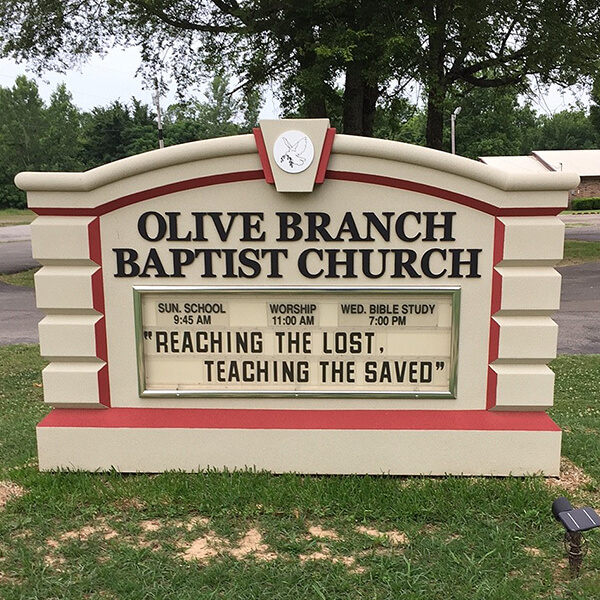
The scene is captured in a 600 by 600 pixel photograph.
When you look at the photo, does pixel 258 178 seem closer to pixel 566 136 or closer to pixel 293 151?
pixel 293 151

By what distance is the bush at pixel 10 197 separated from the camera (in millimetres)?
54562

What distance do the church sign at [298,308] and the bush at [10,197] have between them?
54936mm

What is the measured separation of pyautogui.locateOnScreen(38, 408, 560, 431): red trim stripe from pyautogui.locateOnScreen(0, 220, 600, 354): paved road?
544 centimetres

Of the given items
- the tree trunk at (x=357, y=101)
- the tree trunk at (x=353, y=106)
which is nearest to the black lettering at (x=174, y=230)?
the tree trunk at (x=357, y=101)

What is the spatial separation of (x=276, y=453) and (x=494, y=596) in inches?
68.3

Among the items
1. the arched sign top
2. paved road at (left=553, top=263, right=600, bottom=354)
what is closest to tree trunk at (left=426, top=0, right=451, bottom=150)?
paved road at (left=553, top=263, right=600, bottom=354)

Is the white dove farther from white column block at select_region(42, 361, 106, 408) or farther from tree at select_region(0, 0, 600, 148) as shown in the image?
tree at select_region(0, 0, 600, 148)

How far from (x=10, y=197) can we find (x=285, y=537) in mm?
57353

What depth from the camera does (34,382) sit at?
25.9 ft

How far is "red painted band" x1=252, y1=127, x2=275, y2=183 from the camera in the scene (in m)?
4.07

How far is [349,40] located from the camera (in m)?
12.8

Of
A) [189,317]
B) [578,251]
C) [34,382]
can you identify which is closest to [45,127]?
[578,251]

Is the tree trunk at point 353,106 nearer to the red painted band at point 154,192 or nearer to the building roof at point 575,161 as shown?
the red painted band at point 154,192

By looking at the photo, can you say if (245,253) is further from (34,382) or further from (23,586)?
(34,382)
